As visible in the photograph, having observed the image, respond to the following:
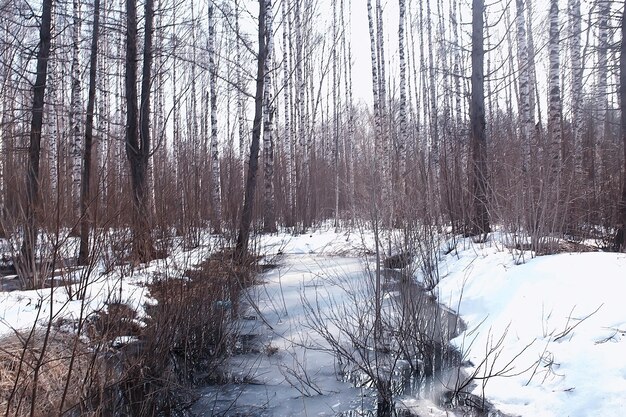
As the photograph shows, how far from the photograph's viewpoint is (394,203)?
15.0 ft

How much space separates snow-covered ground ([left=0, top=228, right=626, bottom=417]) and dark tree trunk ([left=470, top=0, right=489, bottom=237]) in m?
2.74

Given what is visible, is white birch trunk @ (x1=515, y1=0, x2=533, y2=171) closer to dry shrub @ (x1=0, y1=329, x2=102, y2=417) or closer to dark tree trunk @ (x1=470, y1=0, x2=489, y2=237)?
dark tree trunk @ (x1=470, y1=0, x2=489, y2=237)

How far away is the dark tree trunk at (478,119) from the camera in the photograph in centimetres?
887

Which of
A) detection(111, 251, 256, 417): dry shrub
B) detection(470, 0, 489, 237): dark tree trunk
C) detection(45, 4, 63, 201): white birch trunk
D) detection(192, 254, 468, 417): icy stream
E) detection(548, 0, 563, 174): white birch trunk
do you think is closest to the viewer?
detection(111, 251, 256, 417): dry shrub

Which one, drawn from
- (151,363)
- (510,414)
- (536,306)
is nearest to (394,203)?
(536,306)

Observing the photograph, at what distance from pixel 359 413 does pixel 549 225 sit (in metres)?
4.55

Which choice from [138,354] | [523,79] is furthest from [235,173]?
[523,79]

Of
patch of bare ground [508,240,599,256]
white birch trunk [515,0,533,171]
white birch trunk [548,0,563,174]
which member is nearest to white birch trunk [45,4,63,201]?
patch of bare ground [508,240,599,256]

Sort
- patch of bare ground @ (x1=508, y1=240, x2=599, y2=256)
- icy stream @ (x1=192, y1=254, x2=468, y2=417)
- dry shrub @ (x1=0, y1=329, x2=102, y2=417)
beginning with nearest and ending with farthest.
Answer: dry shrub @ (x1=0, y1=329, x2=102, y2=417) → icy stream @ (x1=192, y1=254, x2=468, y2=417) → patch of bare ground @ (x1=508, y1=240, x2=599, y2=256)

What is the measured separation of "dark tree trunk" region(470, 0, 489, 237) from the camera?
29.1 feet

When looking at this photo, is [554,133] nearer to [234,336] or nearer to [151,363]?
[234,336]

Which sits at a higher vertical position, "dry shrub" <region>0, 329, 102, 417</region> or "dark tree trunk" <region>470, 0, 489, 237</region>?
"dark tree trunk" <region>470, 0, 489, 237</region>

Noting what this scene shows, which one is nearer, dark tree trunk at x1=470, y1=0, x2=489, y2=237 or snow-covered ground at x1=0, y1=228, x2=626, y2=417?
snow-covered ground at x1=0, y1=228, x2=626, y2=417

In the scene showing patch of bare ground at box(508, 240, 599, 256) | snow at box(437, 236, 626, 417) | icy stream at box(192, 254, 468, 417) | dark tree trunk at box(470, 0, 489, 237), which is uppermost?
dark tree trunk at box(470, 0, 489, 237)
